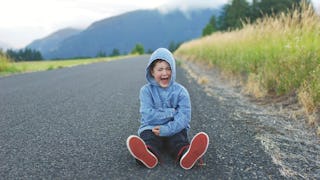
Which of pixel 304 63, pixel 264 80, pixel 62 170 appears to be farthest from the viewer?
pixel 264 80

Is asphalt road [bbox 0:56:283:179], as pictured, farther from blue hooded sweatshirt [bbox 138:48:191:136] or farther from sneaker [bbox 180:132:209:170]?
blue hooded sweatshirt [bbox 138:48:191:136]

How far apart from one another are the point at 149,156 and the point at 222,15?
4903 cm

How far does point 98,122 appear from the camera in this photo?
14.7 ft

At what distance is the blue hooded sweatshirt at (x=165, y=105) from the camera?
130 inches

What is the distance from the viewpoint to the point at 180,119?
3295 millimetres

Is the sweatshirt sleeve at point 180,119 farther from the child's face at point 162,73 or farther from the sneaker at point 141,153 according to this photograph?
the sneaker at point 141,153

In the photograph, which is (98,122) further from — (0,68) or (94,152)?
(0,68)

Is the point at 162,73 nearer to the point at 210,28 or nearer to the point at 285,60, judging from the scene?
the point at 285,60

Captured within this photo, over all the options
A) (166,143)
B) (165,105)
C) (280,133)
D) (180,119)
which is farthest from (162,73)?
(280,133)

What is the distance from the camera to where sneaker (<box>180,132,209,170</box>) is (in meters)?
2.90

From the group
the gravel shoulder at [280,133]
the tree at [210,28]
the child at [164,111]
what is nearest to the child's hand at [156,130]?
the child at [164,111]

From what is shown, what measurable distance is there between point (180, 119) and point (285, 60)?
2903 mm

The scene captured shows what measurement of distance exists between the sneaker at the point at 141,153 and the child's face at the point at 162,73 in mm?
618

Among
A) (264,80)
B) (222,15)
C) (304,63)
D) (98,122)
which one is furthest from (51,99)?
(222,15)
